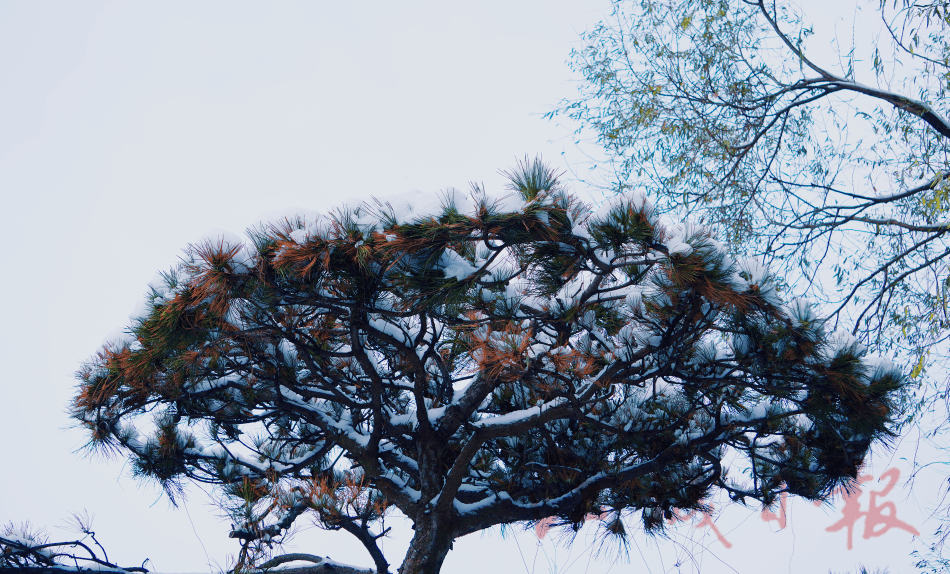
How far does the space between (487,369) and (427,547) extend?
0.79m

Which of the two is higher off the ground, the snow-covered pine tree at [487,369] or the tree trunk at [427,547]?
the snow-covered pine tree at [487,369]

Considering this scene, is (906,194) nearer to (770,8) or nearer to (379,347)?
(770,8)

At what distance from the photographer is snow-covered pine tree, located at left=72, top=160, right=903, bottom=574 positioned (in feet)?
5.40

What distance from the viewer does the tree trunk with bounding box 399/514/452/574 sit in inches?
87.9

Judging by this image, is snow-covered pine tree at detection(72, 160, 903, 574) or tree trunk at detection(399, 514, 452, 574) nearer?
snow-covered pine tree at detection(72, 160, 903, 574)

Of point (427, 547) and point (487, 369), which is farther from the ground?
point (487, 369)

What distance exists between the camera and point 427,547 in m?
2.26

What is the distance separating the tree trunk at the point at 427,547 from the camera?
2.23 m

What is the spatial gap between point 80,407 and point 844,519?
470cm

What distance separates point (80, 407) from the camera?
7.70 ft

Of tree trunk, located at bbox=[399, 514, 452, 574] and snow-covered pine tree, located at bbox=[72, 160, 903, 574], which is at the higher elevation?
snow-covered pine tree, located at bbox=[72, 160, 903, 574]

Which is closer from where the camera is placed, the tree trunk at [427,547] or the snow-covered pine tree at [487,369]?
the snow-covered pine tree at [487,369]

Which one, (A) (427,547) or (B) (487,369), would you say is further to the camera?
(A) (427,547)

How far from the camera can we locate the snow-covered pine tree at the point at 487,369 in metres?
1.64
